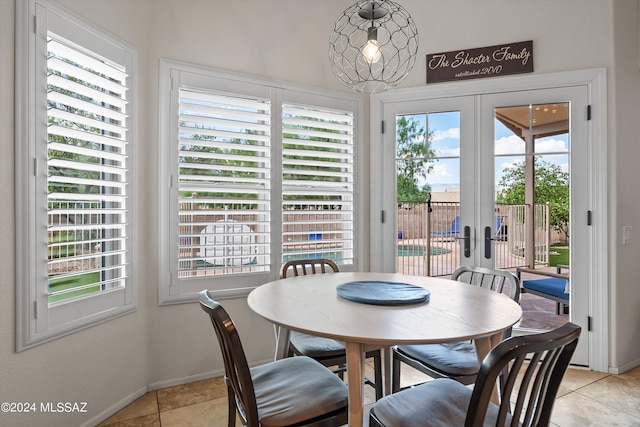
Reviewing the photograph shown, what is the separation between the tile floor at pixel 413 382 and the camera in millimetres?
2240

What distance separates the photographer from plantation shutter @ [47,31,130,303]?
1.96 meters

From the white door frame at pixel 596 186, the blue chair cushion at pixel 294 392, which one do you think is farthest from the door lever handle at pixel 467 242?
the blue chair cushion at pixel 294 392

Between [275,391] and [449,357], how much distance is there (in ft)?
3.10

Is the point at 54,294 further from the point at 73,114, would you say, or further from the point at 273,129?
the point at 273,129

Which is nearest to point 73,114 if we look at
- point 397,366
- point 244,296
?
point 244,296

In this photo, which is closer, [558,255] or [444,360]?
[444,360]

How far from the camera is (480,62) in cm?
315

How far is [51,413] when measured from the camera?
6.31ft

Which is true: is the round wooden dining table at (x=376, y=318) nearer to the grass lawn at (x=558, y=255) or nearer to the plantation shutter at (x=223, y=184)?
the plantation shutter at (x=223, y=184)

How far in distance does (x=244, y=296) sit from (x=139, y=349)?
0.79 metres

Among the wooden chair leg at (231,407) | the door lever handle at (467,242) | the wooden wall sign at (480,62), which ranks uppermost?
the wooden wall sign at (480,62)

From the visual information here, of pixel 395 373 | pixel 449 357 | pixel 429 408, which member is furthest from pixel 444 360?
pixel 429 408

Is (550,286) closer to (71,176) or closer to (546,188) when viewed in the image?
(546,188)

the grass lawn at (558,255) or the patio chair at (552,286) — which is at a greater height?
the grass lawn at (558,255)
